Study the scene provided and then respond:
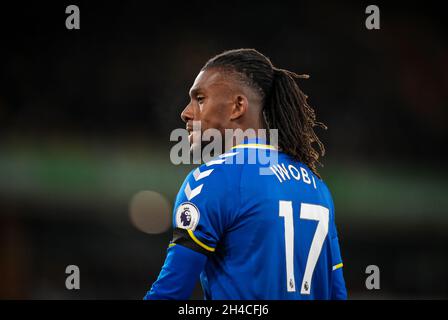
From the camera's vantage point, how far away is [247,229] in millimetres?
2035

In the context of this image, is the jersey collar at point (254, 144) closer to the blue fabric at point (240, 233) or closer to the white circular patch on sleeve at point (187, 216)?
the blue fabric at point (240, 233)

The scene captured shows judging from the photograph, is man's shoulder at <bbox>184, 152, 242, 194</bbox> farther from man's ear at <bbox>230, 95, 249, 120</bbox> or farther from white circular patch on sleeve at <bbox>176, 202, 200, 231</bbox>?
man's ear at <bbox>230, 95, 249, 120</bbox>

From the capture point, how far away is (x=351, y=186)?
26.6 ft

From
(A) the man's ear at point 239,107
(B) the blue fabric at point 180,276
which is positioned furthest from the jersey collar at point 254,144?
(B) the blue fabric at point 180,276

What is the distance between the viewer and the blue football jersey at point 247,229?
2020mm

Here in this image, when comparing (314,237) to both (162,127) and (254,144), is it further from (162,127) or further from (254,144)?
(162,127)

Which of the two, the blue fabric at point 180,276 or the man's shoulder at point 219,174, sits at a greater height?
the man's shoulder at point 219,174

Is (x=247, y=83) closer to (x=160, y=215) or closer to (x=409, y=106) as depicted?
(x=160, y=215)

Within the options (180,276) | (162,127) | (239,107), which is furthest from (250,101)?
(162,127)

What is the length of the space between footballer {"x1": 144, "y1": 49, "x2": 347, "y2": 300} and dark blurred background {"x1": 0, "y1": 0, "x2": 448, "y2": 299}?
18.2 ft

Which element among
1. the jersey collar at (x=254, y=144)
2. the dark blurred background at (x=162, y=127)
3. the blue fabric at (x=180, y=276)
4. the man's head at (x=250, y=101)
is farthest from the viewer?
the dark blurred background at (x=162, y=127)

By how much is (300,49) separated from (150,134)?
2.73 metres

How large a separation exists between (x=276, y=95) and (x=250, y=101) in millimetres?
182

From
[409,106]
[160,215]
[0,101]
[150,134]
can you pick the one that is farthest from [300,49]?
[0,101]
